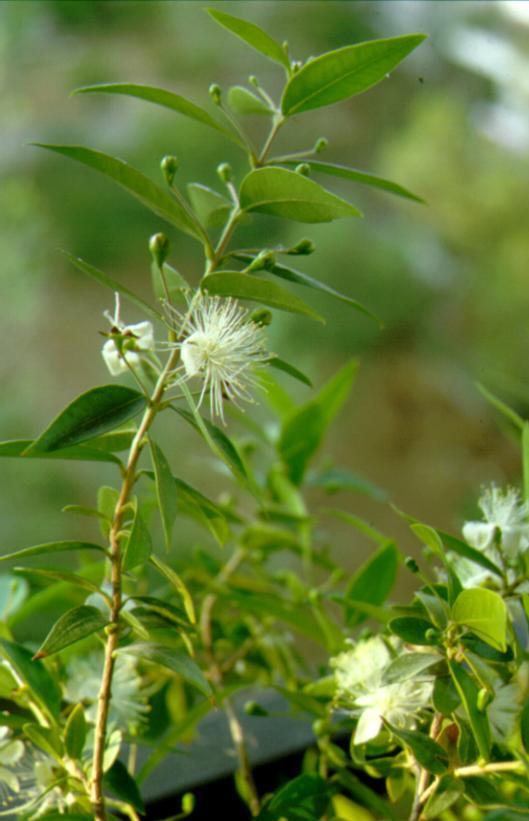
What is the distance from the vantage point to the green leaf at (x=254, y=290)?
289 mm

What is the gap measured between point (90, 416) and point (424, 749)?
141 mm

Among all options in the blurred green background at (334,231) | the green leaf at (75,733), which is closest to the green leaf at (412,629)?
the green leaf at (75,733)

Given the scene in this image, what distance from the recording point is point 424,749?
308 millimetres

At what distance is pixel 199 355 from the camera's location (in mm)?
297

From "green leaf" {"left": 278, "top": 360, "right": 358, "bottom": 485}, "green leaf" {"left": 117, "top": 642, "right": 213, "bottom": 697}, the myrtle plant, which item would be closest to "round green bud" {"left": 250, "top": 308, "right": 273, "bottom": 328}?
the myrtle plant

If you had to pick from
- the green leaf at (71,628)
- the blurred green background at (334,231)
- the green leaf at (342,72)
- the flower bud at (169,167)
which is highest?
the green leaf at (342,72)

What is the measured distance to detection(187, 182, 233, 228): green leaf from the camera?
0.34 m

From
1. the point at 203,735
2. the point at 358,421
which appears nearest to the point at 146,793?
the point at 203,735

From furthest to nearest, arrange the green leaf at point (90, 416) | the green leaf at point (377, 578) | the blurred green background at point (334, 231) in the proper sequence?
the blurred green background at point (334, 231) < the green leaf at point (377, 578) < the green leaf at point (90, 416)

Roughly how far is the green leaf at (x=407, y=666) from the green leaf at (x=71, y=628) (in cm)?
9

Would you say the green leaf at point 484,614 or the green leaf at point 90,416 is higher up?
the green leaf at point 90,416

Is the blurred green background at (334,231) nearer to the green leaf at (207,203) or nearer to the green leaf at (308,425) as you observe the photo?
the green leaf at (308,425)

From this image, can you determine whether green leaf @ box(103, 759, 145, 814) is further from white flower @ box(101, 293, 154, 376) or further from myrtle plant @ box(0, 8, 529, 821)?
white flower @ box(101, 293, 154, 376)

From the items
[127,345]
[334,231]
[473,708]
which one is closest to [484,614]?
[473,708]
